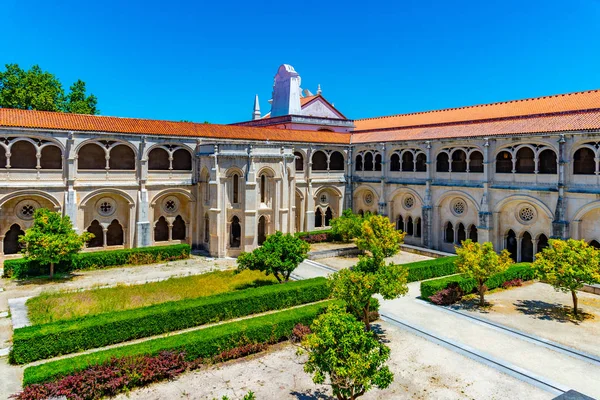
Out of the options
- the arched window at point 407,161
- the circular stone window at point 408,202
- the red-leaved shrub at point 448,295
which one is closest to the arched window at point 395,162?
the arched window at point 407,161

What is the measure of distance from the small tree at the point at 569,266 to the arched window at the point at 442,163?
54.8 ft

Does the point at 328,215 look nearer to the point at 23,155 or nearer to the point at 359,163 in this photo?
the point at 359,163

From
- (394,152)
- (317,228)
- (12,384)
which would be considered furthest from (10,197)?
(394,152)

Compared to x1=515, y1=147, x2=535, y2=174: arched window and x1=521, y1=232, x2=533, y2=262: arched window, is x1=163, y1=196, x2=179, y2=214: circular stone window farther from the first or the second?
x1=521, y1=232, x2=533, y2=262: arched window

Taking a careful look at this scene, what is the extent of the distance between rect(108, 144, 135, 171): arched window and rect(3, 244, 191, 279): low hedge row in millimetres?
7453

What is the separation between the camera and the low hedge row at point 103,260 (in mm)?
28031

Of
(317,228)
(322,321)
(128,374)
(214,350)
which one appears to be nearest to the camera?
(322,321)

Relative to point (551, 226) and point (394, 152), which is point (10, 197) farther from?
point (551, 226)

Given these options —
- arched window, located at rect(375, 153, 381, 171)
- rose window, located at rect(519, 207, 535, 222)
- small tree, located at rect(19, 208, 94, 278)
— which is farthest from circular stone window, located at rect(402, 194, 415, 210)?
small tree, located at rect(19, 208, 94, 278)

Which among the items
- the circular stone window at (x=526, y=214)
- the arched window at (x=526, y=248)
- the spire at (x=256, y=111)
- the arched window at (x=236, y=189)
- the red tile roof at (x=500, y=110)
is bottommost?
the arched window at (x=526, y=248)

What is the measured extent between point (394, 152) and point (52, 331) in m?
33.5

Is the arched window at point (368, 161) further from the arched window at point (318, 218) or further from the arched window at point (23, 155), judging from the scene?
the arched window at point (23, 155)

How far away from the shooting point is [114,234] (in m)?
36.4

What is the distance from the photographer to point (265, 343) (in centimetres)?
1775
